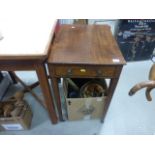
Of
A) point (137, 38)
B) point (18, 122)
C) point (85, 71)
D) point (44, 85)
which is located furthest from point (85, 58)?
point (137, 38)

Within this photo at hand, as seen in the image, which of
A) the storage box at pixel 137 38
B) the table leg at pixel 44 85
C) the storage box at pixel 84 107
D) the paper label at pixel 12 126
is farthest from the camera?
→ the storage box at pixel 137 38

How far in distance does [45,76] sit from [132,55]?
152 centimetres

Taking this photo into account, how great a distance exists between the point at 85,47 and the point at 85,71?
0.18 m

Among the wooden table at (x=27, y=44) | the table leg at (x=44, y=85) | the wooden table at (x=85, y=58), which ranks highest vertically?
the wooden table at (x=27, y=44)

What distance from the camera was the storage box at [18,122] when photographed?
45.2 inches

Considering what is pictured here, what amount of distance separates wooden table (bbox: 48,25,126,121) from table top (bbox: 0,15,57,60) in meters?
0.09

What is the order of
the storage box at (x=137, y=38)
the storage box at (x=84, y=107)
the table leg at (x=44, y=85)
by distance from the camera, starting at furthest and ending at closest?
the storage box at (x=137, y=38) → the storage box at (x=84, y=107) → the table leg at (x=44, y=85)

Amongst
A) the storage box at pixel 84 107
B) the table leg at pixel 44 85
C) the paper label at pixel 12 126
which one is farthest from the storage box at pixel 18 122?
the storage box at pixel 84 107

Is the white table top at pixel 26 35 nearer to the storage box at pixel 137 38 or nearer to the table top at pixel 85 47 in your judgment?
the table top at pixel 85 47

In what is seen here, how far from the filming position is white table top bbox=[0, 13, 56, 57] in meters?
0.78

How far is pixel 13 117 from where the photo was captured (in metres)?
1.14

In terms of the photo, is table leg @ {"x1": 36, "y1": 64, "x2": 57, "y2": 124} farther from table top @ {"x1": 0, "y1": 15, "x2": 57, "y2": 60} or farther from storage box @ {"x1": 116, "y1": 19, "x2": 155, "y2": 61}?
storage box @ {"x1": 116, "y1": 19, "x2": 155, "y2": 61}

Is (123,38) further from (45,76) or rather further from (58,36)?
(45,76)
